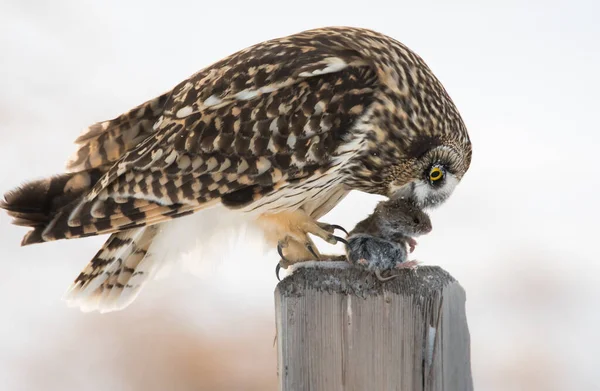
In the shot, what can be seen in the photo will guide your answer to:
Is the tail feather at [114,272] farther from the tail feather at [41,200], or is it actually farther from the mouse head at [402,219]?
the mouse head at [402,219]

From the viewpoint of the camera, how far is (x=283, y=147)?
2926 millimetres

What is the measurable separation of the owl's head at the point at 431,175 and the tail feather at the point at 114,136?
3.63ft

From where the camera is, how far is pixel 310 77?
2975mm

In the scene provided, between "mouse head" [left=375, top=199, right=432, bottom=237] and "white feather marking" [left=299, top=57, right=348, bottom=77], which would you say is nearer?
"mouse head" [left=375, top=199, right=432, bottom=237]

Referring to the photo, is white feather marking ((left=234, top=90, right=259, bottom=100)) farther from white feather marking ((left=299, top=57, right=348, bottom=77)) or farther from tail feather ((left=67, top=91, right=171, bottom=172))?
tail feather ((left=67, top=91, right=171, bottom=172))

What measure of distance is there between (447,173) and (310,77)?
0.66 metres

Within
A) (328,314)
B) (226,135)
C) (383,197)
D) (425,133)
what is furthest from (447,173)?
(328,314)

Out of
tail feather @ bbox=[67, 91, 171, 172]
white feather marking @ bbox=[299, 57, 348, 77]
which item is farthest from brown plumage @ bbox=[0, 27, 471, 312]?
tail feather @ bbox=[67, 91, 171, 172]

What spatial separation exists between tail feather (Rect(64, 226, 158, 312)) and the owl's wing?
33 cm

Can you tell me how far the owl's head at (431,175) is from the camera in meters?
3.03

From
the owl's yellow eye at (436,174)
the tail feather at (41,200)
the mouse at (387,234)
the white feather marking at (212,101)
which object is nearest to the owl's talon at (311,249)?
the mouse at (387,234)

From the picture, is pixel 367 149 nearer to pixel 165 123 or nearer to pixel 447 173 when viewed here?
pixel 447 173

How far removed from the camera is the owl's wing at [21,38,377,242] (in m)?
2.92

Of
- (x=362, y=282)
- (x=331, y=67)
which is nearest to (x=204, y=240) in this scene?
(x=331, y=67)
